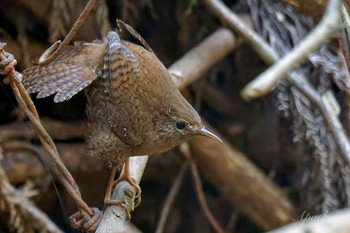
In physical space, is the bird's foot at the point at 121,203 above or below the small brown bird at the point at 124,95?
below

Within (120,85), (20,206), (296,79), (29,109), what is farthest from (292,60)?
(296,79)

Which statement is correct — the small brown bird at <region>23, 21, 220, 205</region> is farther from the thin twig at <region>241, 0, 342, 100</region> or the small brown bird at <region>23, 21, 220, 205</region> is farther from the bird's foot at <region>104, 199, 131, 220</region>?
the thin twig at <region>241, 0, 342, 100</region>

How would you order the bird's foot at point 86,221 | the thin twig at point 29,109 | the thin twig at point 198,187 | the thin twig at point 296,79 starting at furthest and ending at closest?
1. the thin twig at point 198,187
2. the thin twig at point 296,79
3. the bird's foot at point 86,221
4. the thin twig at point 29,109

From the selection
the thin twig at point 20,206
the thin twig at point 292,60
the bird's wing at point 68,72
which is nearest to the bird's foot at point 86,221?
the thin twig at point 20,206

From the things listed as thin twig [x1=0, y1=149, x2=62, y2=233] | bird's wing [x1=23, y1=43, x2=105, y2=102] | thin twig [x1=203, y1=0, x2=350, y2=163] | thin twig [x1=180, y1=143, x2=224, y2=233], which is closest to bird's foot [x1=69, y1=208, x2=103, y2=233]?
thin twig [x1=0, y1=149, x2=62, y2=233]

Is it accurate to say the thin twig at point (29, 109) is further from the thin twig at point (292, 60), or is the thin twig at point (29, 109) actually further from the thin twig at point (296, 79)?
the thin twig at point (296, 79)

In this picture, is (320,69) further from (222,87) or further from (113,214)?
(113,214)

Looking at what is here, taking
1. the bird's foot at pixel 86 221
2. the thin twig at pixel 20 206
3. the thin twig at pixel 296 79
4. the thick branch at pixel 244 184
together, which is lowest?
the thick branch at pixel 244 184

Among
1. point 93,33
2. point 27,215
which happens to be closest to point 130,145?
point 27,215
